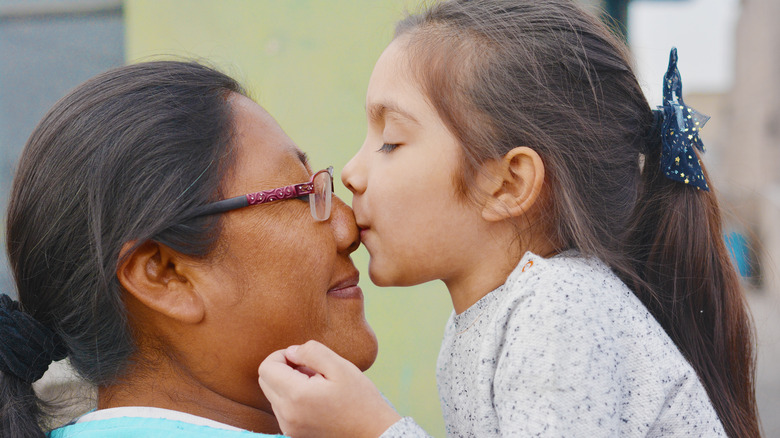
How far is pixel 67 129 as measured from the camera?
64.9 inches

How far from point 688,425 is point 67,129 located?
148 cm

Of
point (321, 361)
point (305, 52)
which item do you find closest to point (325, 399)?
point (321, 361)

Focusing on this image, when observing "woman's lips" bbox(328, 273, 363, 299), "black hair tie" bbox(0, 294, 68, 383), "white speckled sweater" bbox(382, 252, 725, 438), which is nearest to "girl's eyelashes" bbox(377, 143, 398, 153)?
"woman's lips" bbox(328, 273, 363, 299)

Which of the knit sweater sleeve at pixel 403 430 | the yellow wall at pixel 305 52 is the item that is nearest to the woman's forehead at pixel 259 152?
the knit sweater sleeve at pixel 403 430

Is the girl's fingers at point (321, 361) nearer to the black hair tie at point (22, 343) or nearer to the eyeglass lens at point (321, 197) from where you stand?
the eyeglass lens at point (321, 197)

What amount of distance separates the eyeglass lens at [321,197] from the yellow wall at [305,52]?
1308mm

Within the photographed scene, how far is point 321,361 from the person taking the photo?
1.60 m

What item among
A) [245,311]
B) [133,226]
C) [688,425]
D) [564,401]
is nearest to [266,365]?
[245,311]

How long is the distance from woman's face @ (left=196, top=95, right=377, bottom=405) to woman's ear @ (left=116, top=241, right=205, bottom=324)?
0.13 ft

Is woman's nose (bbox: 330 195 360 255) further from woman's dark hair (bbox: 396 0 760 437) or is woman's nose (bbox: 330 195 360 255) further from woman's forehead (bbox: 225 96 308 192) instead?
woman's dark hair (bbox: 396 0 760 437)

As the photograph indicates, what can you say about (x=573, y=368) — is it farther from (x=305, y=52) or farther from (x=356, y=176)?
(x=305, y=52)

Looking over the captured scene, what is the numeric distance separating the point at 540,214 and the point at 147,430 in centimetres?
103

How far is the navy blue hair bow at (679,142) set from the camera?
1.94m

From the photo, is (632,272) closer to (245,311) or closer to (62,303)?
(245,311)
